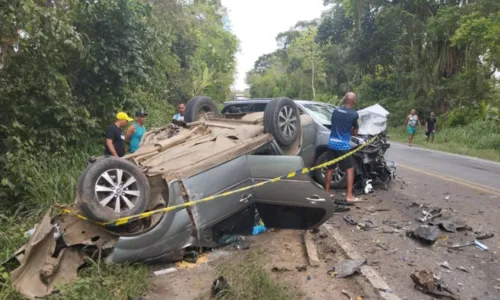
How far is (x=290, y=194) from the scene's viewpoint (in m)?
4.65

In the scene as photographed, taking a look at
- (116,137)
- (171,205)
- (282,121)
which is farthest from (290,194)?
(116,137)

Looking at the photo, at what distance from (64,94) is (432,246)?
627 cm

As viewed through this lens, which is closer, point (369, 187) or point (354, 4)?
point (369, 187)

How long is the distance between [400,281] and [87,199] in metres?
3.11

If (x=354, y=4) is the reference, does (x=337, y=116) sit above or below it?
below

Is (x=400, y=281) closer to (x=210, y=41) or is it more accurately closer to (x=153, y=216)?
(x=153, y=216)

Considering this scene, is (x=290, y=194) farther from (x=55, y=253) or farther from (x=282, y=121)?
(x=55, y=253)

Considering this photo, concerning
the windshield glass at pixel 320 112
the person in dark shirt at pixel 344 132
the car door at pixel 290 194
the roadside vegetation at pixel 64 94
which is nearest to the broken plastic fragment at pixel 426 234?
the car door at pixel 290 194

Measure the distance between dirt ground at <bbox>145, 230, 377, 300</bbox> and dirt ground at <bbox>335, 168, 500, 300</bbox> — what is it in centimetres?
37

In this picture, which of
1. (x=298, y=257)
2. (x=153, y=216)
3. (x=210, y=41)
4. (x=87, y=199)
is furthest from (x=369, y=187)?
(x=210, y=41)

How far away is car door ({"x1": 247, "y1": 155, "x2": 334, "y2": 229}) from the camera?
4594mm

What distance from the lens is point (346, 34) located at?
33219mm

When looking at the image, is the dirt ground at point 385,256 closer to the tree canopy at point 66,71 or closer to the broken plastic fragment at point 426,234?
the broken plastic fragment at point 426,234

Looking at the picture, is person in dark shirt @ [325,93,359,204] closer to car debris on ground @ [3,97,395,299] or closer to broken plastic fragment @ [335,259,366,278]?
car debris on ground @ [3,97,395,299]
